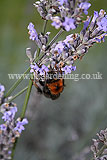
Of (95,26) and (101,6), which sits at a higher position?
(101,6)

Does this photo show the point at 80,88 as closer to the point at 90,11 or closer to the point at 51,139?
the point at 51,139

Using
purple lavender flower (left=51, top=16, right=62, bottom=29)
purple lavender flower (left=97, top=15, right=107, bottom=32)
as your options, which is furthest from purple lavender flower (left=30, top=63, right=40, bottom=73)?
purple lavender flower (left=97, top=15, right=107, bottom=32)

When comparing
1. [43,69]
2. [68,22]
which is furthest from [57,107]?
[68,22]

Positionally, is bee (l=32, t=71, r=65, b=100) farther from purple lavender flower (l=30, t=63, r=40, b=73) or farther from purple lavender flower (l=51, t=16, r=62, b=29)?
purple lavender flower (l=51, t=16, r=62, b=29)

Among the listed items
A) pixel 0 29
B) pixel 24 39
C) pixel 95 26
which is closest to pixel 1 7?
pixel 0 29

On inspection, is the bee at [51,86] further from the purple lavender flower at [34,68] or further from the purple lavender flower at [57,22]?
the purple lavender flower at [57,22]

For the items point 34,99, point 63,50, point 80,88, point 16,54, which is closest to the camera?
point 63,50

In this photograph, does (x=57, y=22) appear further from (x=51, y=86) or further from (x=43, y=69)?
(x=51, y=86)

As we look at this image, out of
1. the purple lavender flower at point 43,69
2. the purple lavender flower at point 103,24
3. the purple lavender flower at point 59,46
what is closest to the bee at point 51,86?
the purple lavender flower at point 43,69

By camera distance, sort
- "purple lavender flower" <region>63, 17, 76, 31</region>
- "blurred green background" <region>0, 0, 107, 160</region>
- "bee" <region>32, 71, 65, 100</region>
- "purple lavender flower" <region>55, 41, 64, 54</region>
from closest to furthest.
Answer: "purple lavender flower" <region>63, 17, 76, 31</region> < "purple lavender flower" <region>55, 41, 64, 54</region> < "bee" <region>32, 71, 65, 100</region> < "blurred green background" <region>0, 0, 107, 160</region>
